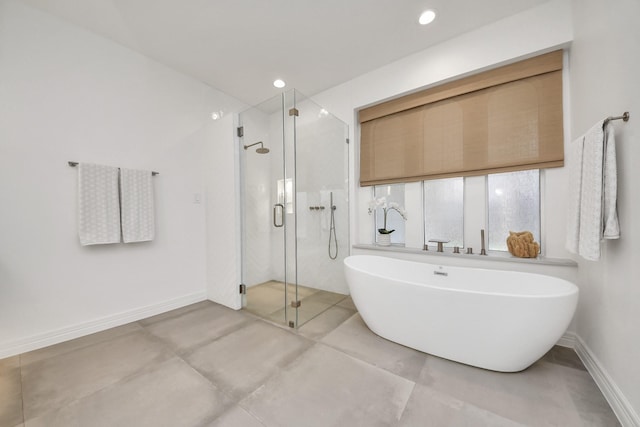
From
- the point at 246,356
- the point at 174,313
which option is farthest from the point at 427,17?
the point at 174,313

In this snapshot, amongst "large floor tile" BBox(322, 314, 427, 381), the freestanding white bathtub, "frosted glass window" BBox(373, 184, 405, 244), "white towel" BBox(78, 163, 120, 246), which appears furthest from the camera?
"frosted glass window" BBox(373, 184, 405, 244)

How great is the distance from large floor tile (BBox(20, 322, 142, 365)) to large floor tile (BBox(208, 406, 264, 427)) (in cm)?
157

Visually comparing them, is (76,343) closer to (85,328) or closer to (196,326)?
(85,328)

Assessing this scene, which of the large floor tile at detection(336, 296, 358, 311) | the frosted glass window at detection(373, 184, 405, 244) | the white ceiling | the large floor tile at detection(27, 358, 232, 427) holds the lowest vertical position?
the large floor tile at detection(336, 296, 358, 311)

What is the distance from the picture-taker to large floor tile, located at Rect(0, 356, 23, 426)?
1.25 m

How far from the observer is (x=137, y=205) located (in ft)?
7.94

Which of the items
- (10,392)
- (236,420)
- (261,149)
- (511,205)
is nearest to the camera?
(236,420)

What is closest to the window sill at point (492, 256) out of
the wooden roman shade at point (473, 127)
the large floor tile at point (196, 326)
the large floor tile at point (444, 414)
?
the wooden roman shade at point (473, 127)

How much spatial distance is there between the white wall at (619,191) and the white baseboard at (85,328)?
11.9ft

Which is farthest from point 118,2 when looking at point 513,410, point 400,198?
point 513,410

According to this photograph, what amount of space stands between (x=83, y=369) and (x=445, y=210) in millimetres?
3442

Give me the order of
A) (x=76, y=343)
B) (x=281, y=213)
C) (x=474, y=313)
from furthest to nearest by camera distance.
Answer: (x=281, y=213) < (x=76, y=343) < (x=474, y=313)

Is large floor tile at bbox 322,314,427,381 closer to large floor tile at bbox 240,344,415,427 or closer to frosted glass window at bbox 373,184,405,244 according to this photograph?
large floor tile at bbox 240,344,415,427

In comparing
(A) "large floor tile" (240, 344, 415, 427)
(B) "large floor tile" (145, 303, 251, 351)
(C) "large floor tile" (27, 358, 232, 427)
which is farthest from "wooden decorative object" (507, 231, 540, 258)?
(B) "large floor tile" (145, 303, 251, 351)
